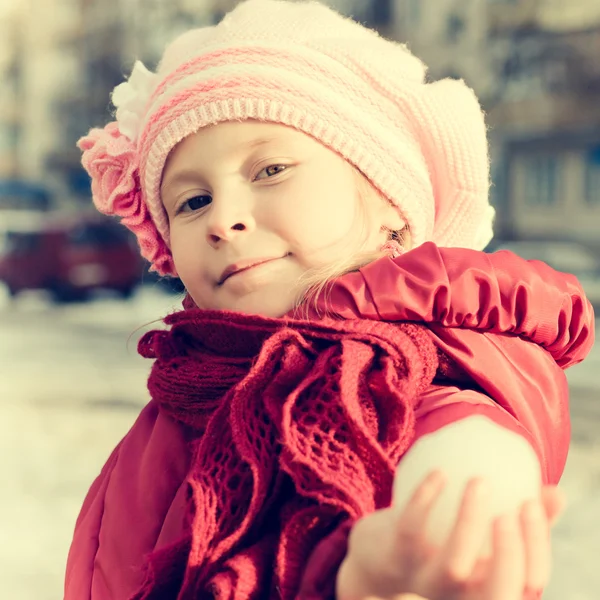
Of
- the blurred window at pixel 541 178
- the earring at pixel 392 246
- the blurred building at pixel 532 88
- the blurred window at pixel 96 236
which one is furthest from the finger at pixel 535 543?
the blurred window at pixel 541 178

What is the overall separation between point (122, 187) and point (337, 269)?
52cm

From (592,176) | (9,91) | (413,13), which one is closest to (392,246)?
(413,13)

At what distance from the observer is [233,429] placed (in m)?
1.09

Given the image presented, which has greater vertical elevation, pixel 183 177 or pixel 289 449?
pixel 183 177

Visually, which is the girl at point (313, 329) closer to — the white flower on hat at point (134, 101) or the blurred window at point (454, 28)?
the white flower on hat at point (134, 101)

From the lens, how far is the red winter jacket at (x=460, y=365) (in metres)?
1.17

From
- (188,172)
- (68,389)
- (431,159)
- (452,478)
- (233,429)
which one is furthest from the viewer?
(68,389)

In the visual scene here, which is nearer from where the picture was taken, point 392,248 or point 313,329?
point 313,329

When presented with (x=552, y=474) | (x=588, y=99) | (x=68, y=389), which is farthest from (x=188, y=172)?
(x=588, y=99)

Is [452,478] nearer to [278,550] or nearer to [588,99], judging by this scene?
[278,550]

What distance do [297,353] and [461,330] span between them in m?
0.23

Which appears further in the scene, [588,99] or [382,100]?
[588,99]

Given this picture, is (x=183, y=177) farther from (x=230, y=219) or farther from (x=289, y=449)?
(x=289, y=449)

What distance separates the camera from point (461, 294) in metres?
1.19
